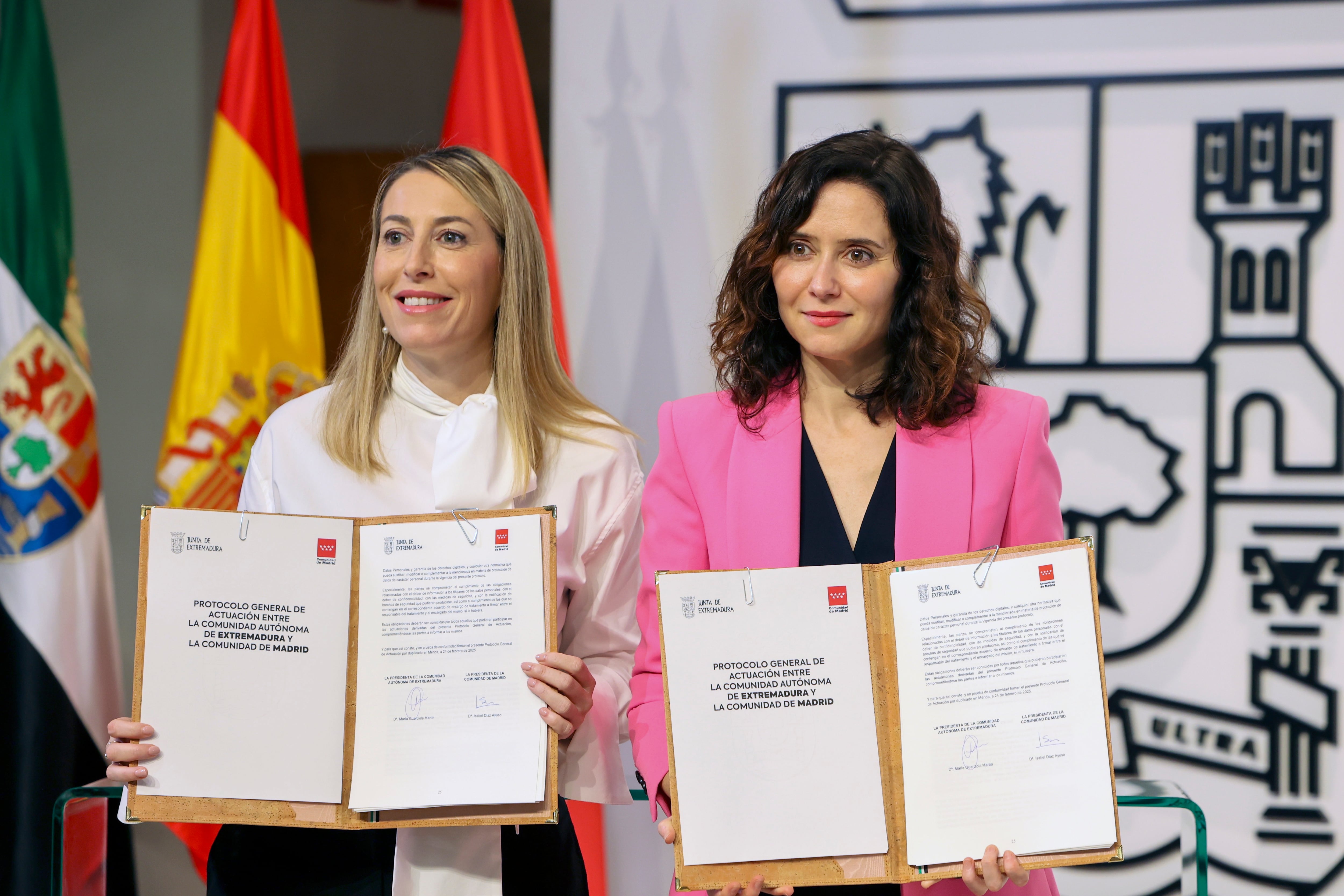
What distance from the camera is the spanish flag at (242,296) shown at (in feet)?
8.87

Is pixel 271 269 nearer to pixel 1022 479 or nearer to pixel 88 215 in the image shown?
pixel 88 215

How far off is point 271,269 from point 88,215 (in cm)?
149

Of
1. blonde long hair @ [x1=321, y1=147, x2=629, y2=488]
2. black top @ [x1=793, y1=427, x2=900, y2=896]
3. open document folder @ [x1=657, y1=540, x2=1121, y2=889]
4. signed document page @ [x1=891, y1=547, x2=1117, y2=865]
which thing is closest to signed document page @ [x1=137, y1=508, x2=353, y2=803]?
blonde long hair @ [x1=321, y1=147, x2=629, y2=488]

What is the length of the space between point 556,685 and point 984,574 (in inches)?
20.7

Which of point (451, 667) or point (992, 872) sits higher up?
point (451, 667)

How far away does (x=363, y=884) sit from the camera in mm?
1606

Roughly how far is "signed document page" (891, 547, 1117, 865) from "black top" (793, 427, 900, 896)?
0.58ft

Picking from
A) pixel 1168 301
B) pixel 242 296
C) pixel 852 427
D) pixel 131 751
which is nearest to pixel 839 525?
pixel 852 427

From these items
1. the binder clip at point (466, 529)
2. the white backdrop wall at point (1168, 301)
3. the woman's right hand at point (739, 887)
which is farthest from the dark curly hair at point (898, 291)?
the white backdrop wall at point (1168, 301)

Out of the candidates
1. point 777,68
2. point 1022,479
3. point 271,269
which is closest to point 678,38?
point 777,68

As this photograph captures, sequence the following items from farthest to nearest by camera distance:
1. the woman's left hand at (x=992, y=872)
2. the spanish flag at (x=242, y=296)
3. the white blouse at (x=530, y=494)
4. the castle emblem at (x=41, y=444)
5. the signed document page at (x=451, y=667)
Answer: the spanish flag at (x=242, y=296) → the castle emblem at (x=41, y=444) → the white blouse at (x=530, y=494) → the signed document page at (x=451, y=667) → the woman's left hand at (x=992, y=872)

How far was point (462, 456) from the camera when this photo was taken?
168 centimetres

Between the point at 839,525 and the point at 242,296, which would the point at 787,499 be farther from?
the point at 242,296

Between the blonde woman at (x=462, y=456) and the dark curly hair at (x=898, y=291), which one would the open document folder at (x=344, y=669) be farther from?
the dark curly hair at (x=898, y=291)
